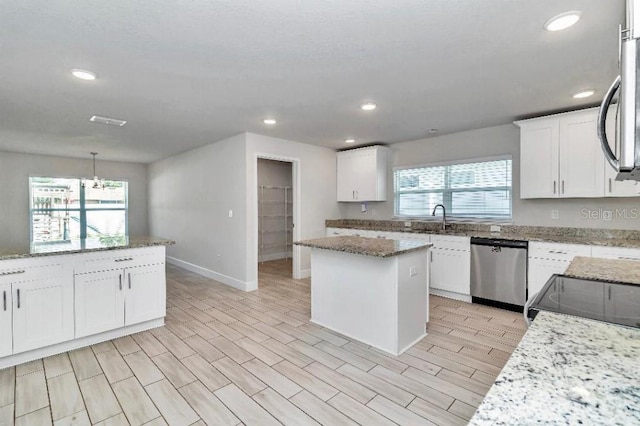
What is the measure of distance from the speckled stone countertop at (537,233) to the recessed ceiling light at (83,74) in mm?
4030

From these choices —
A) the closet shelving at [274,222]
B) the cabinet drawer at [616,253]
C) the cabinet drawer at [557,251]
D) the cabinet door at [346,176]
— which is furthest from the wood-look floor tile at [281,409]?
the closet shelving at [274,222]

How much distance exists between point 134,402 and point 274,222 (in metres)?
5.57

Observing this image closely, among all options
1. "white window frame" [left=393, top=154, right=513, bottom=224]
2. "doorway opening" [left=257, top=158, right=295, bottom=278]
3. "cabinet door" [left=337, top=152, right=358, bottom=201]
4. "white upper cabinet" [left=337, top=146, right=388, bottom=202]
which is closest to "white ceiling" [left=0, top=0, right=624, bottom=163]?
"white window frame" [left=393, top=154, right=513, bottom=224]

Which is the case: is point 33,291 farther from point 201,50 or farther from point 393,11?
point 393,11

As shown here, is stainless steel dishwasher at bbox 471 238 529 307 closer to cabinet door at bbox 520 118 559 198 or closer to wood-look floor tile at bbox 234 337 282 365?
cabinet door at bbox 520 118 559 198

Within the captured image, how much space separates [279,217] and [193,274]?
2.50 meters

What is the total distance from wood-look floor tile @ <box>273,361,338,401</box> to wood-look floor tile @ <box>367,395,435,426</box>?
0.30 meters

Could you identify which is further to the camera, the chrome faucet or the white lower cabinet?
the chrome faucet

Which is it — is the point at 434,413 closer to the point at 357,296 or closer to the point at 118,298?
the point at 357,296

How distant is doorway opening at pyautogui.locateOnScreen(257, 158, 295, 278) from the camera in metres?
7.27

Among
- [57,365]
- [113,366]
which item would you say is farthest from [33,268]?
[113,366]

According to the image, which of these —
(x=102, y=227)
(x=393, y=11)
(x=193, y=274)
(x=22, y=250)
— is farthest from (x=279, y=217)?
(x=393, y=11)

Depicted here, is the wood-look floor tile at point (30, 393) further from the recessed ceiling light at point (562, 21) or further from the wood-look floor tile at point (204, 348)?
the recessed ceiling light at point (562, 21)

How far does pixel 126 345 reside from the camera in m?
2.99
